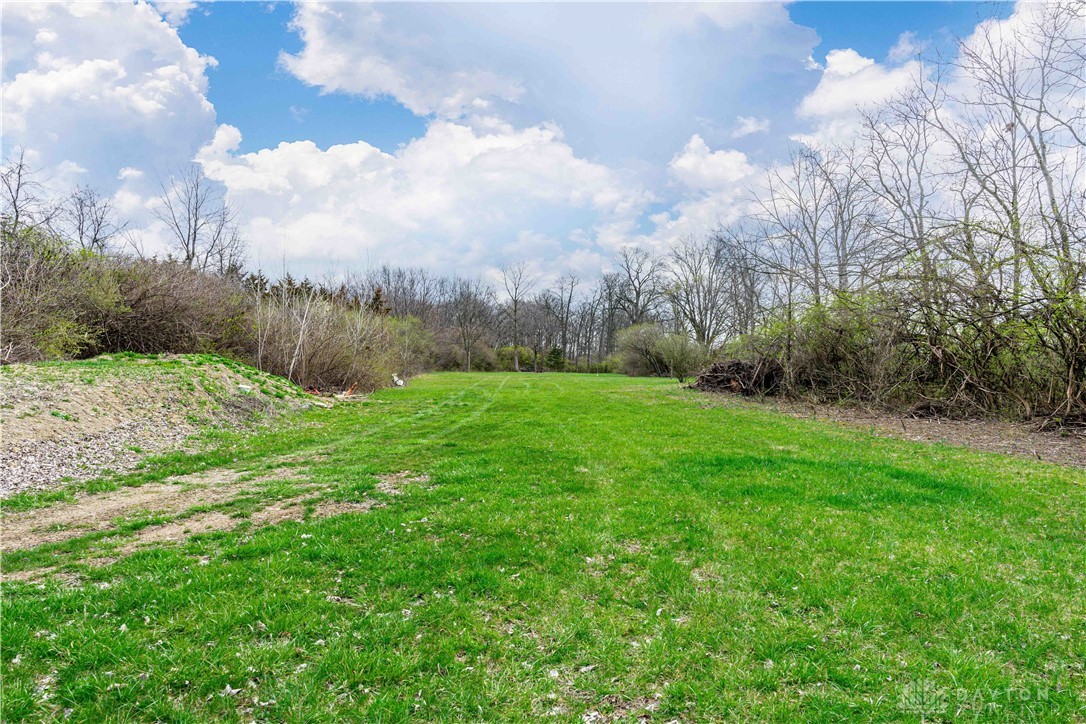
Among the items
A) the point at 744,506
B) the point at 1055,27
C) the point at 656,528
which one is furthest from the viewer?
the point at 1055,27

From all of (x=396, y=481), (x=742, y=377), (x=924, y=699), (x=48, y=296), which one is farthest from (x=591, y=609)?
(x=742, y=377)

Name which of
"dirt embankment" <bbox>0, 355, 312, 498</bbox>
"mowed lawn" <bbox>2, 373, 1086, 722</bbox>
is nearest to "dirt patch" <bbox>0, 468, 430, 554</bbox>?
"mowed lawn" <bbox>2, 373, 1086, 722</bbox>

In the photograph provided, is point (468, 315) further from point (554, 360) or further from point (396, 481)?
point (396, 481)

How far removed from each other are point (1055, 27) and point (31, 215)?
91.8 ft

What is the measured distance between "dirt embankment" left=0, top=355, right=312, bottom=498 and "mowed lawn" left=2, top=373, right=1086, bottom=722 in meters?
1.73

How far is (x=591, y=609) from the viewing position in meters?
3.81

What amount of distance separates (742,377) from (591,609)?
18.5 meters

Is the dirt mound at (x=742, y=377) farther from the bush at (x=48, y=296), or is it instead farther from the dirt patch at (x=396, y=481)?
the bush at (x=48, y=296)

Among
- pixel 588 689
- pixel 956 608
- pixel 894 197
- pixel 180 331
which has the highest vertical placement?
pixel 894 197

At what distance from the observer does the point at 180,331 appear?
1761 cm

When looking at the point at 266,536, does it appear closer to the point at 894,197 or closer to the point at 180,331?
the point at 180,331

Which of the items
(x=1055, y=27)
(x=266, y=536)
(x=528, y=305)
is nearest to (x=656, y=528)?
(x=266, y=536)

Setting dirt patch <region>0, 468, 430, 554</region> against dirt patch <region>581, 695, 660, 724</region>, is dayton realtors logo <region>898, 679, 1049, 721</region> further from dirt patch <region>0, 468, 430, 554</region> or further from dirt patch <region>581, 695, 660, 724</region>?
dirt patch <region>0, 468, 430, 554</region>

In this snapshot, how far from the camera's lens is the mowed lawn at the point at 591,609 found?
2.80 metres
